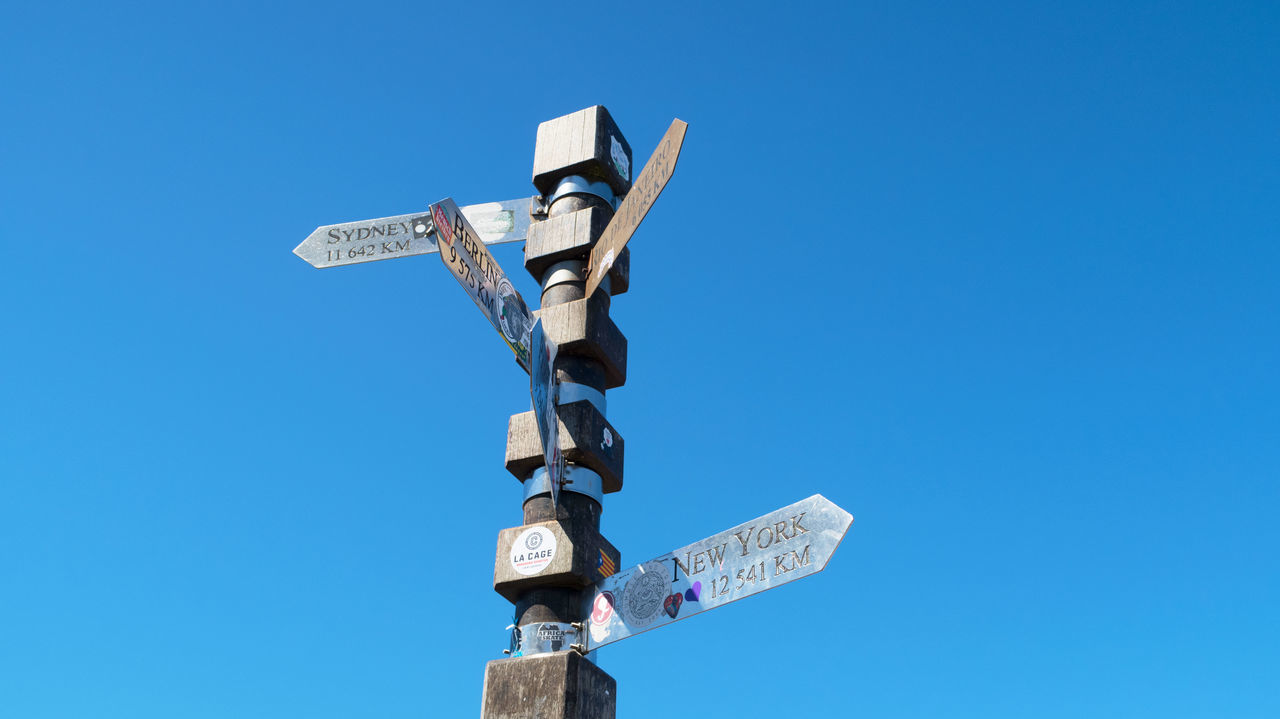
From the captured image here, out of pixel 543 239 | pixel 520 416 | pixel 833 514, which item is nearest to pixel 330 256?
pixel 543 239

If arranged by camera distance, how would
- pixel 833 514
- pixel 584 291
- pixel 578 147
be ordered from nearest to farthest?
1. pixel 833 514
2. pixel 584 291
3. pixel 578 147

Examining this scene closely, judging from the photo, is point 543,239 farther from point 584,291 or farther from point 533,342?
point 533,342

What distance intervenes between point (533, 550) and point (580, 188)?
1.69 meters

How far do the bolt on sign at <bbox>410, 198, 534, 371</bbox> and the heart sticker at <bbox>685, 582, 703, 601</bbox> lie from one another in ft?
3.16

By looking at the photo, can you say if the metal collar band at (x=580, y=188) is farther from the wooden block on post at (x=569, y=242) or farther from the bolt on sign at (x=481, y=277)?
the bolt on sign at (x=481, y=277)

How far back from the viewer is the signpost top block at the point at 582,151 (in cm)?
472

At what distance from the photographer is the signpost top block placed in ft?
15.5

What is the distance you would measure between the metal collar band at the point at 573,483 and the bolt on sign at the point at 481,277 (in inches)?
17.6

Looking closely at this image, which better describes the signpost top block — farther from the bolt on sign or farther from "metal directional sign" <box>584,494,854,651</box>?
"metal directional sign" <box>584,494,854,651</box>

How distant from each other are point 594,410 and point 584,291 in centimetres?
56

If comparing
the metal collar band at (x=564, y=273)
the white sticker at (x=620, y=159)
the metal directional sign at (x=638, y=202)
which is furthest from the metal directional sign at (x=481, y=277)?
the white sticker at (x=620, y=159)

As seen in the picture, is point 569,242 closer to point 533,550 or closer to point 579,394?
point 579,394

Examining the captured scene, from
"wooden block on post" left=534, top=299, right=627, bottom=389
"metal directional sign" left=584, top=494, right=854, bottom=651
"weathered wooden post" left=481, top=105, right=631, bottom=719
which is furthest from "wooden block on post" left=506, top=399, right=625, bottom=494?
"metal directional sign" left=584, top=494, right=854, bottom=651

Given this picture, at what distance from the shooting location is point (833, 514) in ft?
11.3
